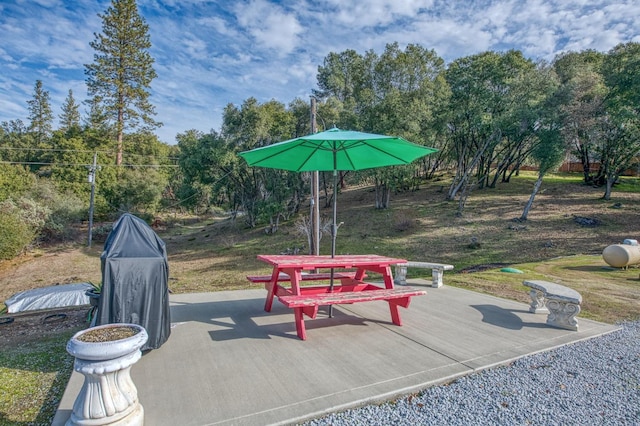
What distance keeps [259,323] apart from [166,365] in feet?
4.20

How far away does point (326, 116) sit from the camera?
16.9 metres

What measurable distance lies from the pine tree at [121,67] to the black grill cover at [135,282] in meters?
27.8

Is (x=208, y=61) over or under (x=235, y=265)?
over

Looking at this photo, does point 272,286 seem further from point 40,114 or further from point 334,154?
point 40,114

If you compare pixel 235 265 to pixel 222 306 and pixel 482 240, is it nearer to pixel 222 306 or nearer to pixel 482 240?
pixel 222 306

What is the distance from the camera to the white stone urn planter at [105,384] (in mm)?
1772

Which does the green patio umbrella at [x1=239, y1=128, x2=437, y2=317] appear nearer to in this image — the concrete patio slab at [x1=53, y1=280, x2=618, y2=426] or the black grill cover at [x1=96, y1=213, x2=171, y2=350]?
the concrete patio slab at [x1=53, y1=280, x2=618, y2=426]

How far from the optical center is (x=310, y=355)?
9.86 feet

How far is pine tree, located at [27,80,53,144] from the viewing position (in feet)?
116

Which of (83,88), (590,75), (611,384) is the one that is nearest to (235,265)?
(611,384)

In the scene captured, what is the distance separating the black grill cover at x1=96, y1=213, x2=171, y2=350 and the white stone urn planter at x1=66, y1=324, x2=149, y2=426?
88 cm

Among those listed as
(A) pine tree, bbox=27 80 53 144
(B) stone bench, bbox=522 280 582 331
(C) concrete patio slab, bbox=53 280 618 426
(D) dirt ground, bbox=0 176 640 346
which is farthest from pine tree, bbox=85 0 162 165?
(B) stone bench, bbox=522 280 582 331

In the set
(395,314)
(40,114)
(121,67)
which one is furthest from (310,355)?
(40,114)

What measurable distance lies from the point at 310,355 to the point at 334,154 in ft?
7.91
